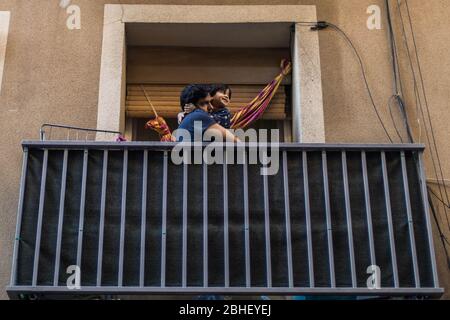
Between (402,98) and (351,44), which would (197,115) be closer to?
(351,44)

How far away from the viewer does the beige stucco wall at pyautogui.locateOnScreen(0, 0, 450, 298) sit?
877 cm

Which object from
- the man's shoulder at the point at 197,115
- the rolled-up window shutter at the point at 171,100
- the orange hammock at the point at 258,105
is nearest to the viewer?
the man's shoulder at the point at 197,115

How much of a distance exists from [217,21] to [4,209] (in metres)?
3.28

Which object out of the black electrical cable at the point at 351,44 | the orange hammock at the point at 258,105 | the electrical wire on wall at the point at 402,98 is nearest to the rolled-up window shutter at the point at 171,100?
the orange hammock at the point at 258,105

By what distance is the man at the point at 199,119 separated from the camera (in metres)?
7.75

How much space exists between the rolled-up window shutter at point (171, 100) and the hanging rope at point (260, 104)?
99 mm

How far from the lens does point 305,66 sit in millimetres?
9141

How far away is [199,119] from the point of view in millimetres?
7848

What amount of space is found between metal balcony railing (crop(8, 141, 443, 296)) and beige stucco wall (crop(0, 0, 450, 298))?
1129 millimetres

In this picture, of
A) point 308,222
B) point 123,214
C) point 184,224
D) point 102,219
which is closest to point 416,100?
point 308,222

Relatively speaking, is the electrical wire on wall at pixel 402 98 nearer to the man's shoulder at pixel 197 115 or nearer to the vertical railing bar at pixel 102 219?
the man's shoulder at pixel 197 115

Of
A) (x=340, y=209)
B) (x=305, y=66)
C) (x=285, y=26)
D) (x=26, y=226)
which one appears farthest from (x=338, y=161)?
(x=26, y=226)

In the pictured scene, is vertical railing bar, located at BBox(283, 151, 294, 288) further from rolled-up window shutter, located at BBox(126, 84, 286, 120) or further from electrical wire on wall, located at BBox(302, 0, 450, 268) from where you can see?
rolled-up window shutter, located at BBox(126, 84, 286, 120)
